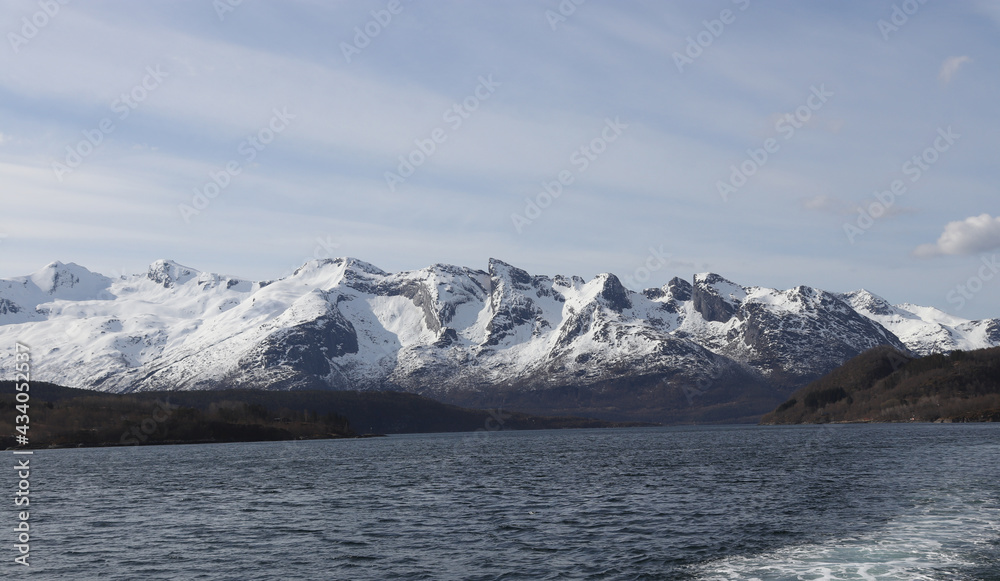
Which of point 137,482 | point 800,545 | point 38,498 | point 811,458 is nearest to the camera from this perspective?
point 800,545

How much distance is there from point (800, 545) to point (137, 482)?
4225 inches

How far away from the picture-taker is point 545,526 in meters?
69.0

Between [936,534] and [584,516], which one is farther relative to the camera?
[584,516]

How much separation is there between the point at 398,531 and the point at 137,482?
78065 millimetres

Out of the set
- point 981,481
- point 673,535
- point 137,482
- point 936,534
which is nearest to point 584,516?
point 673,535

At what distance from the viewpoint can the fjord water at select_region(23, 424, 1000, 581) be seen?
52.4 m

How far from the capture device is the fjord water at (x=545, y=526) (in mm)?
52375

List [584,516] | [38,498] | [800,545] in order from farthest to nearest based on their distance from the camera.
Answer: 1. [38,498]
2. [584,516]
3. [800,545]

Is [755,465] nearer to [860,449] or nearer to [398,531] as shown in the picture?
[860,449]

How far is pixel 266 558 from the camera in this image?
58094mm

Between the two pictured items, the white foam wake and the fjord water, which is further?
the fjord water

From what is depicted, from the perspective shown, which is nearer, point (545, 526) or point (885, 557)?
point (885, 557)

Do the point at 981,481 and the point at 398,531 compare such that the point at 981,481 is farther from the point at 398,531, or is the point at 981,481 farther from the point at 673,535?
the point at 398,531

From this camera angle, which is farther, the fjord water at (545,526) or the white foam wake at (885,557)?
the fjord water at (545,526)
